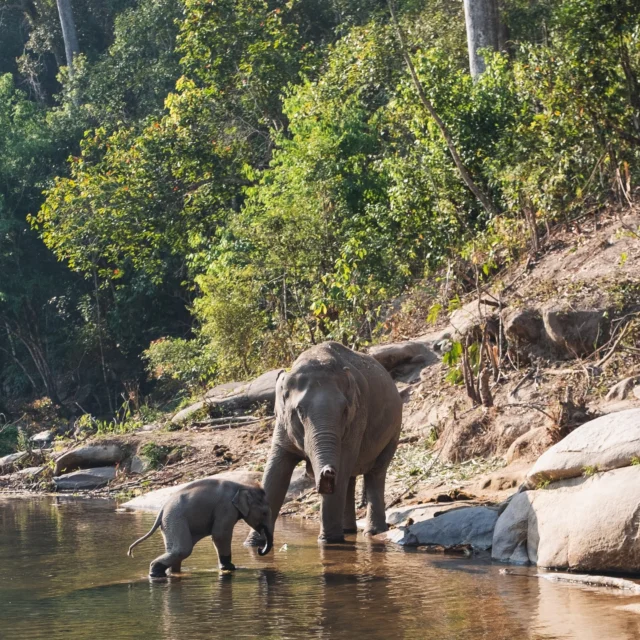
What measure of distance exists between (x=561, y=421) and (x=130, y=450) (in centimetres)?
919

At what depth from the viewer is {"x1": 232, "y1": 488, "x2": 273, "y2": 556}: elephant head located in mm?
9055

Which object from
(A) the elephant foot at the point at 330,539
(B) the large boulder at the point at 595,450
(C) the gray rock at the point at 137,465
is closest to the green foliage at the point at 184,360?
(C) the gray rock at the point at 137,465

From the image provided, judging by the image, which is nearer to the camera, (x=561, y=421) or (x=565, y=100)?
(x=561, y=421)

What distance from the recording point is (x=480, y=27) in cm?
2255

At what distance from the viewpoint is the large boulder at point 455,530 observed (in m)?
9.89

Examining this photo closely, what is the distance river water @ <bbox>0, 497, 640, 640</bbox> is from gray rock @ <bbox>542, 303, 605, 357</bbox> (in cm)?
469

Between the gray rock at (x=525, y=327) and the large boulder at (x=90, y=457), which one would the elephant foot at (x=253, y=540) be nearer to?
the gray rock at (x=525, y=327)

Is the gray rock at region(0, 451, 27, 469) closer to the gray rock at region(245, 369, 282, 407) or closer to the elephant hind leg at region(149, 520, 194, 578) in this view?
the gray rock at region(245, 369, 282, 407)

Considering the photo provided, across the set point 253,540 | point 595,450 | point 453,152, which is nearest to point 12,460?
point 453,152

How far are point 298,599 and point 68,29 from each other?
33.9 metres

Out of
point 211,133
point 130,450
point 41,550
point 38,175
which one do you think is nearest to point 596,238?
point 130,450

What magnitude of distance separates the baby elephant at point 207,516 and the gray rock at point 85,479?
945 cm

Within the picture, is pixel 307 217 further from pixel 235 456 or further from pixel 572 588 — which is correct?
pixel 572 588

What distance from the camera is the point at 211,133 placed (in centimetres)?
2855
